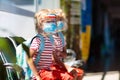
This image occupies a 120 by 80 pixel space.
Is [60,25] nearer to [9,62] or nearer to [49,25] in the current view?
[49,25]

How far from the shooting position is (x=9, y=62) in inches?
179

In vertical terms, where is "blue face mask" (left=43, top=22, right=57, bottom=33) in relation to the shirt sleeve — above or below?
above

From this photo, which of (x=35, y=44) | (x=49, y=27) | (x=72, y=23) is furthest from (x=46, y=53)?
(x=72, y=23)

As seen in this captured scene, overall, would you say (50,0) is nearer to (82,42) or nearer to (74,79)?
(74,79)


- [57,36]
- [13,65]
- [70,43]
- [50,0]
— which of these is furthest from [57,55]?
[70,43]

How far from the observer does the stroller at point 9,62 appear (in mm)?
4352

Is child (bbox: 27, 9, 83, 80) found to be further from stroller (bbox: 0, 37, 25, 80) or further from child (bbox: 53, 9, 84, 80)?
stroller (bbox: 0, 37, 25, 80)

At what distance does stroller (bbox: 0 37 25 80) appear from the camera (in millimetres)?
4352

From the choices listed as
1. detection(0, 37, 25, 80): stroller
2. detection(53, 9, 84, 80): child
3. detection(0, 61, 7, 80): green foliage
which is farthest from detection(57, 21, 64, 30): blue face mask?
detection(0, 61, 7, 80): green foliage

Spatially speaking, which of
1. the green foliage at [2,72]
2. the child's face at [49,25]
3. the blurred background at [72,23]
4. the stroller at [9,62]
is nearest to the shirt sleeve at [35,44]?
the child's face at [49,25]

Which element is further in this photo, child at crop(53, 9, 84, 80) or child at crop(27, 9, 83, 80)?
child at crop(53, 9, 84, 80)

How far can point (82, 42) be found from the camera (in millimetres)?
10273

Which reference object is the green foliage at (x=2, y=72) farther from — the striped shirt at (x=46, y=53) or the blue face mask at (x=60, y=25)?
the blue face mask at (x=60, y=25)

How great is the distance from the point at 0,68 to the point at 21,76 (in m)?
0.23
